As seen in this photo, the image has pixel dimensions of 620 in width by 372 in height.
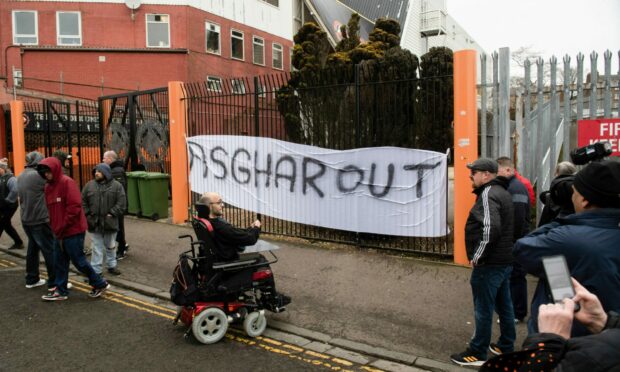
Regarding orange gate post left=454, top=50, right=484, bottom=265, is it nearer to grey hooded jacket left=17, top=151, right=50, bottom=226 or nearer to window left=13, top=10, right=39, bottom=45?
grey hooded jacket left=17, top=151, right=50, bottom=226

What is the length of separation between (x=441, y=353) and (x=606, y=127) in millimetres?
3677

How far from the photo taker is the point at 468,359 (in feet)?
14.1

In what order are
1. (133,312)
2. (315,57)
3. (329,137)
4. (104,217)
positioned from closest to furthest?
(133,312), (104,217), (329,137), (315,57)

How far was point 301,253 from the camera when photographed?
27.1 feet

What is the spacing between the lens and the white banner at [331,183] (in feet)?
24.2

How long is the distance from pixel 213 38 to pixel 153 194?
16963 millimetres

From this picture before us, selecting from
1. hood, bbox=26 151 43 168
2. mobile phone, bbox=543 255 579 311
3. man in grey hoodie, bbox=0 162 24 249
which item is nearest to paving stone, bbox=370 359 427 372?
mobile phone, bbox=543 255 579 311

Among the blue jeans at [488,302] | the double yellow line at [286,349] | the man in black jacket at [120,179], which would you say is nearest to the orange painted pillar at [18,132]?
the man in black jacket at [120,179]

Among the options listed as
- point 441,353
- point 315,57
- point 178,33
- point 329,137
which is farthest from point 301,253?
point 178,33

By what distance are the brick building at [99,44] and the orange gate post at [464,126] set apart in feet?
65.5

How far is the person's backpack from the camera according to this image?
481cm

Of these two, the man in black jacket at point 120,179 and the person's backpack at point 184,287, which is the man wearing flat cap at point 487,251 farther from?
the man in black jacket at point 120,179

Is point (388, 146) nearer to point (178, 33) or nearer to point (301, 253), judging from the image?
point (301, 253)

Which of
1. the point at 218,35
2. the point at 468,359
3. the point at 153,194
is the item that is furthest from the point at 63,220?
the point at 218,35
